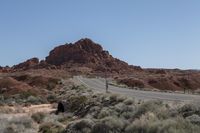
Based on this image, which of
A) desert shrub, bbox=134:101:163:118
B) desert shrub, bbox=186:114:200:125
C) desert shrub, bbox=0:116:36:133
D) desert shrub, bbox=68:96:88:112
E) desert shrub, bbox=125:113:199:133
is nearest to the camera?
desert shrub, bbox=125:113:199:133

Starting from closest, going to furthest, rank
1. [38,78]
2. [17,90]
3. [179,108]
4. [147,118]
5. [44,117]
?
1. [147,118]
2. [179,108]
3. [44,117]
4. [17,90]
5. [38,78]

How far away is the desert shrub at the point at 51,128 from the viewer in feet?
80.9

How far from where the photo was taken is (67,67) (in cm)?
19988

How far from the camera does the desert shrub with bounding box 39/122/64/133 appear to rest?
24653 millimetres

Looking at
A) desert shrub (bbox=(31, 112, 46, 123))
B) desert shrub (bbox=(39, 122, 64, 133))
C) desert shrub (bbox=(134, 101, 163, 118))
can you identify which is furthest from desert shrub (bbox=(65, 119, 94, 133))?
desert shrub (bbox=(31, 112, 46, 123))

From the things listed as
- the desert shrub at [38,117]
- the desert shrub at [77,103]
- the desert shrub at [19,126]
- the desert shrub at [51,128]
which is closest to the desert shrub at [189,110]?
the desert shrub at [51,128]

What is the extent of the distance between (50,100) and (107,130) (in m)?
36.4

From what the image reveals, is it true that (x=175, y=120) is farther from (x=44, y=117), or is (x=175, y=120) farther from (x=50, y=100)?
(x=50, y=100)

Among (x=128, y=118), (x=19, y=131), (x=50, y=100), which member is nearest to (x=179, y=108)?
(x=128, y=118)

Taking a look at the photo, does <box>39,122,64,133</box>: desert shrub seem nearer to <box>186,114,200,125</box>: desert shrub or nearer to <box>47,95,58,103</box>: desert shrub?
<box>186,114,200,125</box>: desert shrub

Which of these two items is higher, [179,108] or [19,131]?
[179,108]

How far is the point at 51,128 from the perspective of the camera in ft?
84.0

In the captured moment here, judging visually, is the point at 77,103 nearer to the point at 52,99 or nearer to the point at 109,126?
the point at 109,126

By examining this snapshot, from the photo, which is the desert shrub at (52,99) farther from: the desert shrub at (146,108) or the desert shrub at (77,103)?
the desert shrub at (146,108)
